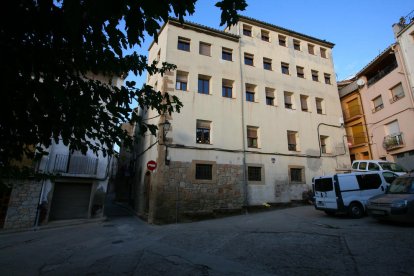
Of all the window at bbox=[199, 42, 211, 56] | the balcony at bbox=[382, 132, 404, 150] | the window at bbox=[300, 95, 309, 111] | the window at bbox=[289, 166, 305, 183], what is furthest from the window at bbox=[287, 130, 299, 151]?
the window at bbox=[199, 42, 211, 56]

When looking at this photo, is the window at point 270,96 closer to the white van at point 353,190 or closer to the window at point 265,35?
the window at point 265,35

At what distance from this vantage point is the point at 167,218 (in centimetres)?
1180

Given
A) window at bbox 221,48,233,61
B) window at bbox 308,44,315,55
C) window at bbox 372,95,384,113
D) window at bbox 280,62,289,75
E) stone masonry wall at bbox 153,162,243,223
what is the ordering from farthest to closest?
window at bbox 308,44,315,55, window at bbox 372,95,384,113, window at bbox 280,62,289,75, window at bbox 221,48,233,61, stone masonry wall at bbox 153,162,243,223

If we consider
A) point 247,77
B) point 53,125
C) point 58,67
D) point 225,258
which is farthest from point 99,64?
point 247,77

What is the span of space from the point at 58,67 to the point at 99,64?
50cm

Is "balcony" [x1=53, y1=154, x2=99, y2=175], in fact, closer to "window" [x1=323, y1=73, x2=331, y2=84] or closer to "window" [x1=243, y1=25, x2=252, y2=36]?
"window" [x1=243, y1=25, x2=252, y2=36]

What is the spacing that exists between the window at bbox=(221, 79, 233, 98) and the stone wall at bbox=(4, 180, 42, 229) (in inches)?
438

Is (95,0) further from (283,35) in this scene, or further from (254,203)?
(283,35)

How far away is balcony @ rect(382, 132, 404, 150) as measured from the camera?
646 inches

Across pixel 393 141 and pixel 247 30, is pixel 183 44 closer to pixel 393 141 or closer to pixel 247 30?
pixel 247 30

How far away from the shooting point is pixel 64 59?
3254 mm

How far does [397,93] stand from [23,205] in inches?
931

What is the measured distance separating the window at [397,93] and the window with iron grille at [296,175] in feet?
28.7

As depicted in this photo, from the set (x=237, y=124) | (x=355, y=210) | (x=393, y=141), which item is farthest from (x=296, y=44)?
(x=355, y=210)
